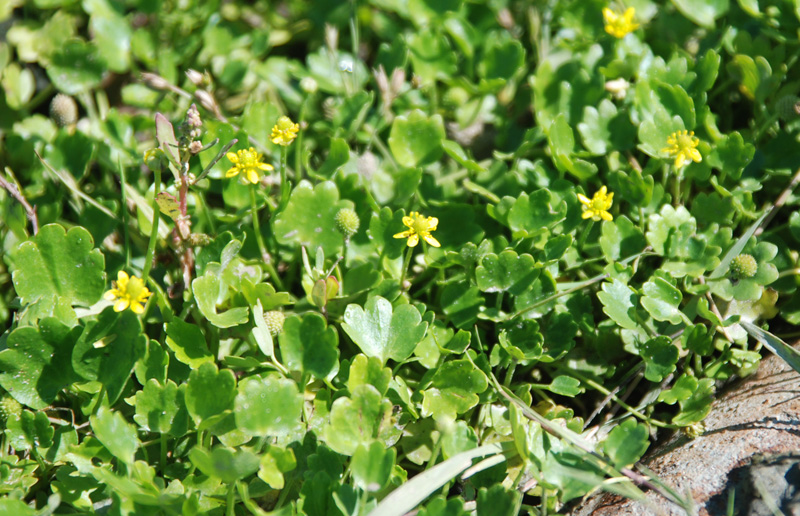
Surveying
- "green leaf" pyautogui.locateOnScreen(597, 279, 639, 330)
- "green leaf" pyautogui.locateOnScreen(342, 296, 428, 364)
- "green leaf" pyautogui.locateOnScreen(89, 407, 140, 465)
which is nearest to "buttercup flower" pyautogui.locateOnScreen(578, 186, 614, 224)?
"green leaf" pyautogui.locateOnScreen(597, 279, 639, 330)

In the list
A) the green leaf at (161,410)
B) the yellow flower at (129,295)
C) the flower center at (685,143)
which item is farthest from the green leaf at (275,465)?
the flower center at (685,143)

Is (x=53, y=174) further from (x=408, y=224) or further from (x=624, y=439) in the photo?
(x=624, y=439)

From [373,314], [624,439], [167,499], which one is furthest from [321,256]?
[624,439]

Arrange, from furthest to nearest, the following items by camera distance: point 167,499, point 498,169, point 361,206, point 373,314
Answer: point 498,169 < point 361,206 < point 373,314 < point 167,499

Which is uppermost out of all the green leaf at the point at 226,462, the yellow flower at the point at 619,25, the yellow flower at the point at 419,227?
the yellow flower at the point at 619,25

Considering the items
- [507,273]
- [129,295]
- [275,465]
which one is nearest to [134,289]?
[129,295]

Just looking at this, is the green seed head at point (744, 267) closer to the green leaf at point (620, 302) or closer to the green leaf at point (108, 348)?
the green leaf at point (620, 302)
